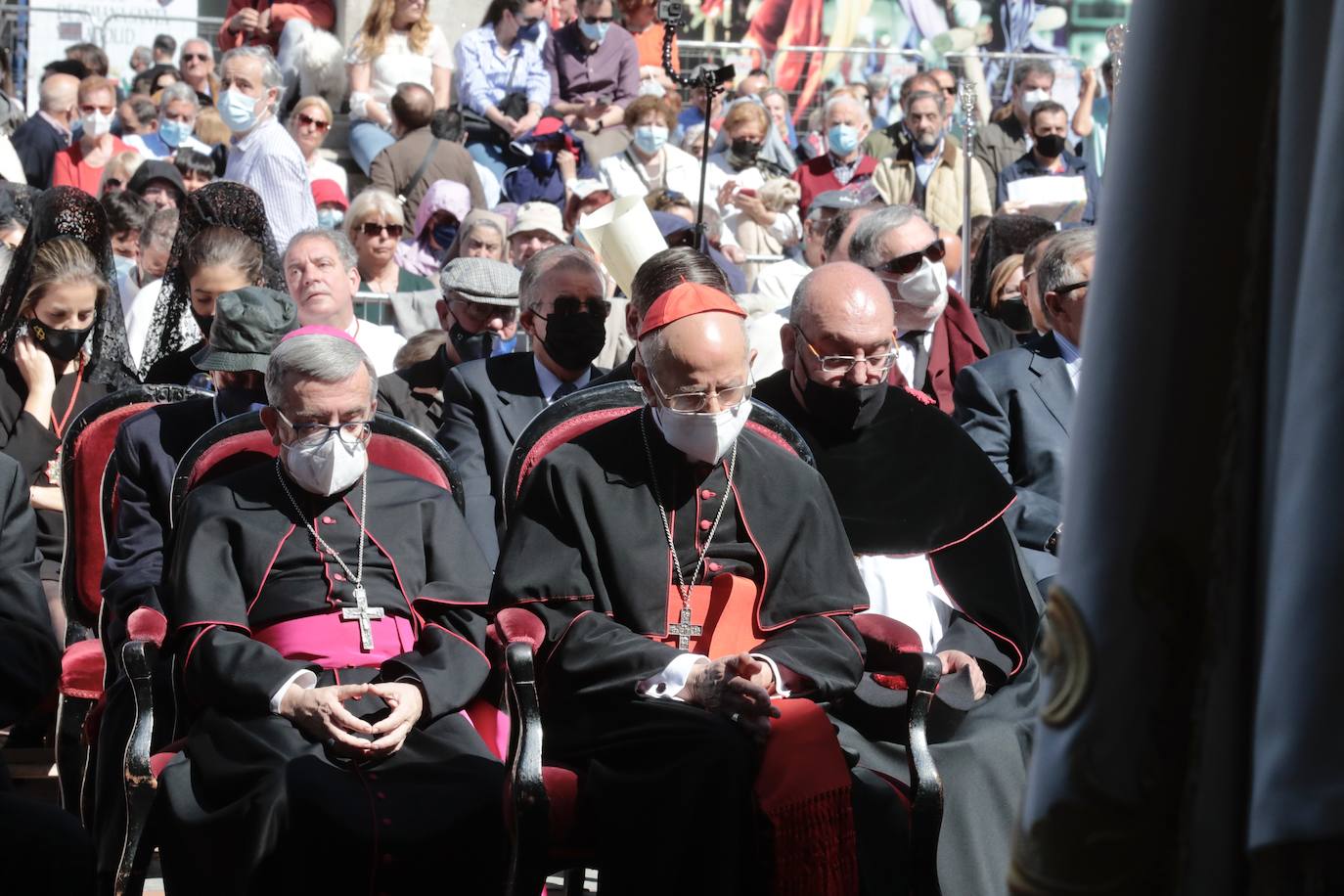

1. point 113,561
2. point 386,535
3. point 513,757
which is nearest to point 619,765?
point 513,757

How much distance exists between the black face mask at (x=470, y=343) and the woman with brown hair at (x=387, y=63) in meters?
5.50

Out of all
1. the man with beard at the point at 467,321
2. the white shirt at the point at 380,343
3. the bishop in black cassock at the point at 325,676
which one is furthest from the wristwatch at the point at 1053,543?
the white shirt at the point at 380,343

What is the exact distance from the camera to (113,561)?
5066 millimetres

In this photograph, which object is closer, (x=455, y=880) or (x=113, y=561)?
(x=455, y=880)

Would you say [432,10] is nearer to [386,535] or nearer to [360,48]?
[360,48]

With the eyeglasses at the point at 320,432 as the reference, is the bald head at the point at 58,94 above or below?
above

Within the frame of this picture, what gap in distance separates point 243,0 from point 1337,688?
14367mm

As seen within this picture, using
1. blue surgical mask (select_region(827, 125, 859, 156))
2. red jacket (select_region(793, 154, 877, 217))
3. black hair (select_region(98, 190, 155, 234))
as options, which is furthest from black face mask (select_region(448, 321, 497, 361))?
blue surgical mask (select_region(827, 125, 859, 156))

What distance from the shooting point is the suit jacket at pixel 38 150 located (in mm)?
12766

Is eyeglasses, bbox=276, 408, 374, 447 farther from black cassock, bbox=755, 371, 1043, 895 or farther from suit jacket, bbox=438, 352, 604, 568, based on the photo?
black cassock, bbox=755, 371, 1043, 895

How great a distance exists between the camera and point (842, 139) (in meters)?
13.2

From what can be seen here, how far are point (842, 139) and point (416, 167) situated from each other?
332 centimetres

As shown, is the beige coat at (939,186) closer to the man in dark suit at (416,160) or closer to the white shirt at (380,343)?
the man in dark suit at (416,160)

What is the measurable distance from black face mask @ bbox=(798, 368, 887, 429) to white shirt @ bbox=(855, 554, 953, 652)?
18.0 inches
